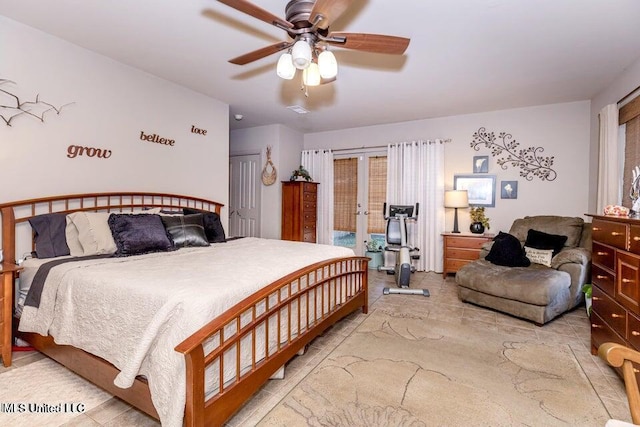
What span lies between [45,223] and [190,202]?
1.60 metres

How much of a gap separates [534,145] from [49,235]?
5.92 m

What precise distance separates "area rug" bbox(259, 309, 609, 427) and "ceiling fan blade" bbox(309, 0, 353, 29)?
2.21 metres

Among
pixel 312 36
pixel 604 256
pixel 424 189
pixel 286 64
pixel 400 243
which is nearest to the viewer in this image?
pixel 312 36

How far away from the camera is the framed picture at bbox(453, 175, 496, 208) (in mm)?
4863

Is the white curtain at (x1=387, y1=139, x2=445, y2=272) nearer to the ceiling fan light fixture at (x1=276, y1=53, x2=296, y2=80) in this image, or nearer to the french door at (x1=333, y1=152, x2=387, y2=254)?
the french door at (x1=333, y1=152, x2=387, y2=254)

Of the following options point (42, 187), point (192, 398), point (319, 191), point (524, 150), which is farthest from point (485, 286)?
point (42, 187)

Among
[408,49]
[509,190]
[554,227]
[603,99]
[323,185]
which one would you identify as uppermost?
[408,49]

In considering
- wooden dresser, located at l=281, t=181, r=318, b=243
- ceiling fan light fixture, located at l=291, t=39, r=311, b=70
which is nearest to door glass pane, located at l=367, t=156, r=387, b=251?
wooden dresser, located at l=281, t=181, r=318, b=243

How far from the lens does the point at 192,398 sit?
134 cm

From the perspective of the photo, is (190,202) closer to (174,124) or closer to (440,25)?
(174,124)

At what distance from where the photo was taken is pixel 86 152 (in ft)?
9.78

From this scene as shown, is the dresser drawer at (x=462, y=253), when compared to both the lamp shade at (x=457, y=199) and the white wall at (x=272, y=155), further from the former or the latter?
the white wall at (x=272, y=155)

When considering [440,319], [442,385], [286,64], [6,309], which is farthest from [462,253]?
[6,309]

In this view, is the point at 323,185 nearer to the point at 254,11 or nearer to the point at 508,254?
the point at 508,254
